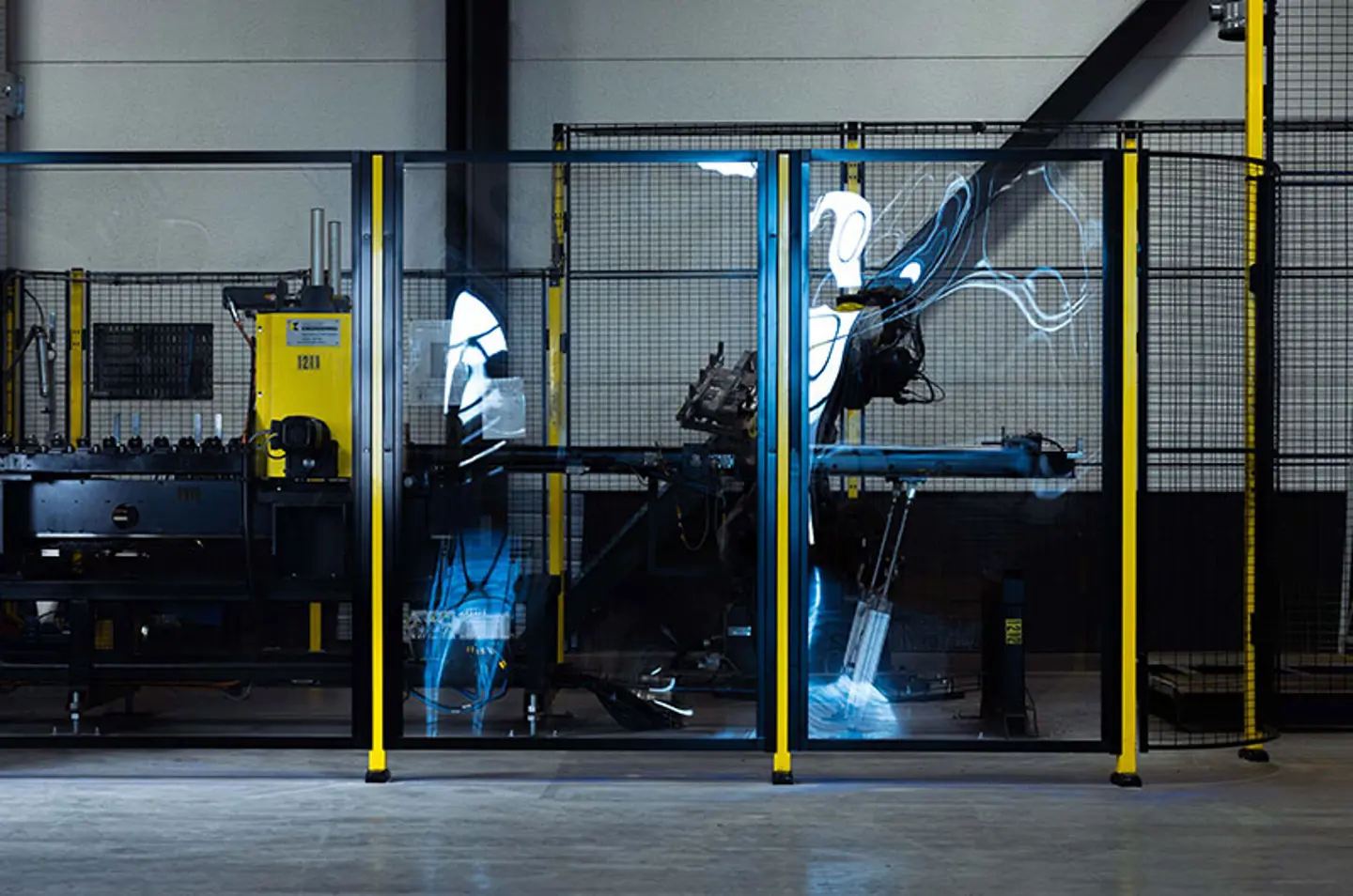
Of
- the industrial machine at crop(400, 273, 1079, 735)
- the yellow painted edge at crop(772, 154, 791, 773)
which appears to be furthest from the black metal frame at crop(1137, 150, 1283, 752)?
the yellow painted edge at crop(772, 154, 791, 773)

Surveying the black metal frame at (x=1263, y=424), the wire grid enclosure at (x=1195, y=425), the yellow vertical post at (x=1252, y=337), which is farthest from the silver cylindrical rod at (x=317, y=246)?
the wire grid enclosure at (x=1195, y=425)

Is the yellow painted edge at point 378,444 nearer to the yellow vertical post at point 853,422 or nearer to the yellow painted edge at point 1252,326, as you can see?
the yellow vertical post at point 853,422

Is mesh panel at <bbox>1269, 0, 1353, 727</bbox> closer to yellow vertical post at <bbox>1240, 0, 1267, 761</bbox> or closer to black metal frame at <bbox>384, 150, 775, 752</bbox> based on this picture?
yellow vertical post at <bbox>1240, 0, 1267, 761</bbox>

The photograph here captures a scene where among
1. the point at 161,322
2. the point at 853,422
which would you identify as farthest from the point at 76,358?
the point at 853,422

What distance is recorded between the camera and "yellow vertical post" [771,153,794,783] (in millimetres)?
4617

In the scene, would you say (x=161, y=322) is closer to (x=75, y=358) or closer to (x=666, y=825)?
(x=75, y=358)

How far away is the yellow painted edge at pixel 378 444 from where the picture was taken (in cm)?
464

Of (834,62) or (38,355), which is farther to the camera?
(834,62)

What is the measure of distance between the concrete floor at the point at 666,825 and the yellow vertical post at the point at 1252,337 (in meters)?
0.28

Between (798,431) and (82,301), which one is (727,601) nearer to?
(798,431)

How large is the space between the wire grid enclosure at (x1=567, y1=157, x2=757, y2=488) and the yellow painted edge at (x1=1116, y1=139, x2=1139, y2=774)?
263 cm

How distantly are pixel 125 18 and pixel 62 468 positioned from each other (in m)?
3.83

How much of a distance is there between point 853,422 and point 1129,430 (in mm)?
1637

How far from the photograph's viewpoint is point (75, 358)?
695 centimetres
